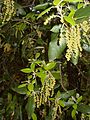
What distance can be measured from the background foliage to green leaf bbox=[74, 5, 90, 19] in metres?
0.06

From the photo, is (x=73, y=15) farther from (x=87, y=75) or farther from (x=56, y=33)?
(x=87, y=75)

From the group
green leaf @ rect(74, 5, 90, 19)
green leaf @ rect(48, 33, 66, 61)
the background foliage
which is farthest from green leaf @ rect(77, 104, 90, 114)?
green leaf @ rect(74, 5, 90, 19)

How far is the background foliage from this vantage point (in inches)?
46.4

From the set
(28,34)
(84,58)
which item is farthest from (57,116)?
(28,34)

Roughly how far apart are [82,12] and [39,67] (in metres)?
0.34

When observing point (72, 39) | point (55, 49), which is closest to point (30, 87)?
point (55, 49)

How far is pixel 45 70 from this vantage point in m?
1.19

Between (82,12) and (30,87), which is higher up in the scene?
(82,12)

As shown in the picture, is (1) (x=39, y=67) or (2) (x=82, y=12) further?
(1) (x=39, y=67)

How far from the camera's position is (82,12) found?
1010 mm

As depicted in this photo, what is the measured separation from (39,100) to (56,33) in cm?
31

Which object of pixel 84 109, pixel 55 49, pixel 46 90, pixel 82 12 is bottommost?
pixel 84 109

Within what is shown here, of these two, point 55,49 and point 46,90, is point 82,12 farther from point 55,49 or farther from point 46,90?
point 46,90

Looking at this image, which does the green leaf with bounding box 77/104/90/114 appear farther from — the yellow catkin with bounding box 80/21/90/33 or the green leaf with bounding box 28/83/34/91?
the yellow catkin with bounding box 80/21/90/33
